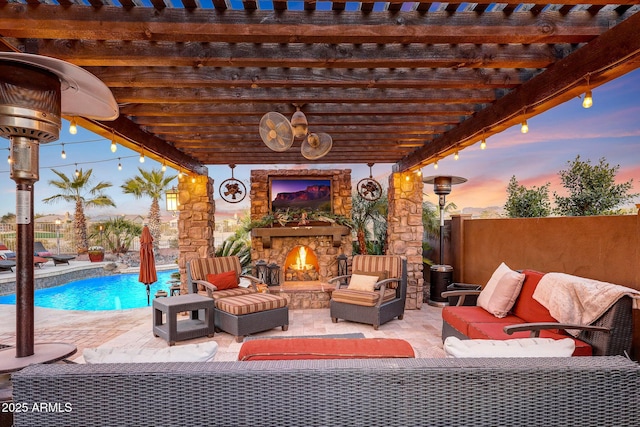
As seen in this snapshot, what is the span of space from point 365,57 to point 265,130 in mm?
1093

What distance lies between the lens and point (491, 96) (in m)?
3.51

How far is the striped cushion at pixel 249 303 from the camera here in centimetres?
459

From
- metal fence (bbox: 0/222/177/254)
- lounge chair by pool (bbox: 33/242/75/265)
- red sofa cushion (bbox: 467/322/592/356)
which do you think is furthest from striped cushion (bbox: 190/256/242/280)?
metal fence (bbox: 0/222/177/254)

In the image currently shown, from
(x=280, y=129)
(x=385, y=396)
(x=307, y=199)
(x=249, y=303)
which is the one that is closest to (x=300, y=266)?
(x=307, y=199)

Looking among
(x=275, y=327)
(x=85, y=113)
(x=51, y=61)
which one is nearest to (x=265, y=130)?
(x=85, y=113)

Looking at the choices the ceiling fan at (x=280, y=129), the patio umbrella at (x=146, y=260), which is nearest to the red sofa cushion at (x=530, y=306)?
the ceiling fan at (x=280, y=129)

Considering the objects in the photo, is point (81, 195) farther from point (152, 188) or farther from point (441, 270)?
point (441, 270)

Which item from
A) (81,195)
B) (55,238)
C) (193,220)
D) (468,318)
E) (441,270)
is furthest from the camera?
(55,238)

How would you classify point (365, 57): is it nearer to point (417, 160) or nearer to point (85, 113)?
point (85, 113)

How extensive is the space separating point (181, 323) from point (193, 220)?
→ 2.39 metres

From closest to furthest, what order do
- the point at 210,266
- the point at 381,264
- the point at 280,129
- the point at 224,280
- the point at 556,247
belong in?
the point at 280,129 → the point at 556,247 → the point at 224,280 → the point at 210,266 → the point at 381,264

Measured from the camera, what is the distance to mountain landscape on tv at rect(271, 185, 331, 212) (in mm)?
7574

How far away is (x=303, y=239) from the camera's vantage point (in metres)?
7.42

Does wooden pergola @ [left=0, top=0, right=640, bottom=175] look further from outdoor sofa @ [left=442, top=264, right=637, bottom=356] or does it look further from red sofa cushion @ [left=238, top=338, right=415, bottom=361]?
red sofa cushion @ [left=238, top=338, right=415, bottom=361]
